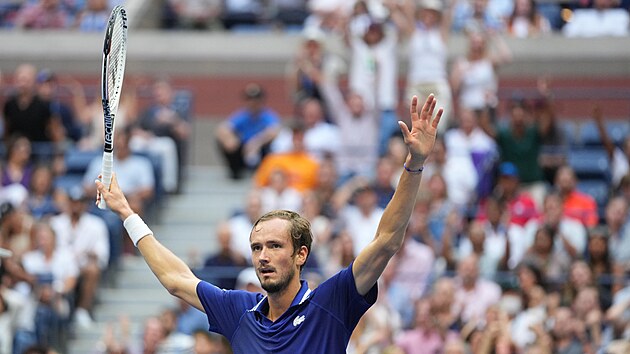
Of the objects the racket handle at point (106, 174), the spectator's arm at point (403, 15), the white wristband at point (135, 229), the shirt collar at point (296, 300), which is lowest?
the shirt collar at point (296, 300)

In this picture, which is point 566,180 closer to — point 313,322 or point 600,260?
point 600,260

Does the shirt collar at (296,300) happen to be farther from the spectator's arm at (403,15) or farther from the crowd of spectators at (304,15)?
the crowd of spectators at (304,15)

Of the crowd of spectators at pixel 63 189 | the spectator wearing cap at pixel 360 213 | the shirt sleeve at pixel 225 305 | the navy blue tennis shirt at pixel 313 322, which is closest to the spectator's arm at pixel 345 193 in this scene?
the spectator wearing cap at pixel 360 213

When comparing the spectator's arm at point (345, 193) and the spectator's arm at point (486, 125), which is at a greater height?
the spectator's arm at point (486, 125)

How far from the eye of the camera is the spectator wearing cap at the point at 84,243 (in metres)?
13.7

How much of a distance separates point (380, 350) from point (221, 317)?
5.51 m

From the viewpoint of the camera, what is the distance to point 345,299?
6.11m

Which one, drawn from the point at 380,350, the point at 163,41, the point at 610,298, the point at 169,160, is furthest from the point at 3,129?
the point at 610,298

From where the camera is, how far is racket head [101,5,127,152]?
689 centimetres

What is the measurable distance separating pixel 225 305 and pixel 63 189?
8862 millimetres

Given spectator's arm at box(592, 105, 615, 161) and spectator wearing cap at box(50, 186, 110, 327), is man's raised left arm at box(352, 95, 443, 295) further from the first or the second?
spectator's arm at box(592, 105, 615, 161)

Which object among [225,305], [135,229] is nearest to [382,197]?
[135,229]

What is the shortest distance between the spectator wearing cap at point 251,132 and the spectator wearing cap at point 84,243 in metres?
2.32

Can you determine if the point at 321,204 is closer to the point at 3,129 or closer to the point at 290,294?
→ the point at 3,129
